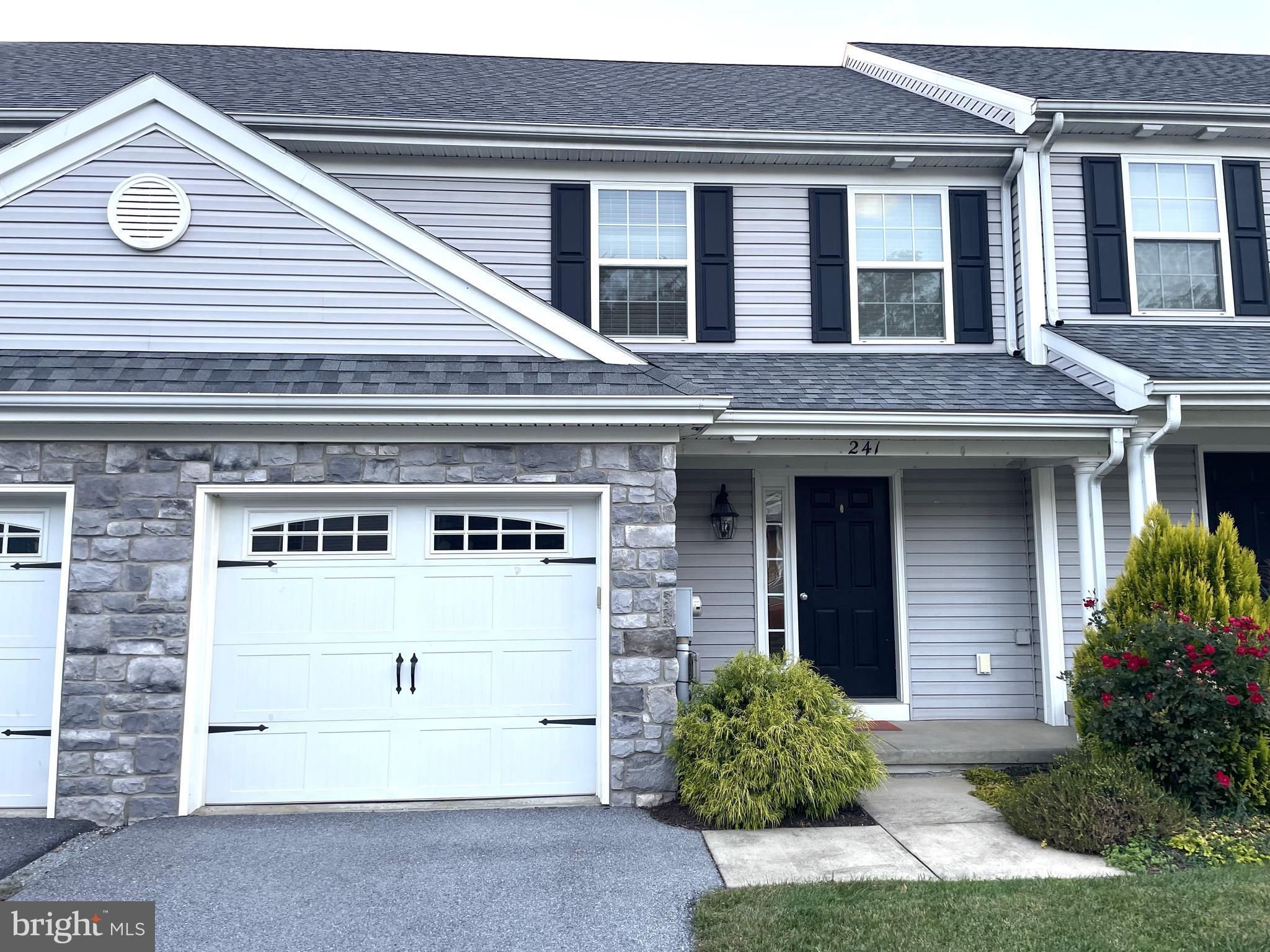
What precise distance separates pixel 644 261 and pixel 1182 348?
4.57m

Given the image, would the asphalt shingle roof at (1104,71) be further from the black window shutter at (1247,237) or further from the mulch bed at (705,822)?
the mulch bed at (705,822)

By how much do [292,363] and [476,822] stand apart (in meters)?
3.13

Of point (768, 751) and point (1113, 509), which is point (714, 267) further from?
point (768, 751)

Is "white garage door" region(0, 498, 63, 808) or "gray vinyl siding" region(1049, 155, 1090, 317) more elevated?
"gray vinyl siding" region(1049, 155, 1090, 317)

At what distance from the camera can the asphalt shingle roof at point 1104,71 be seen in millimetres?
8375

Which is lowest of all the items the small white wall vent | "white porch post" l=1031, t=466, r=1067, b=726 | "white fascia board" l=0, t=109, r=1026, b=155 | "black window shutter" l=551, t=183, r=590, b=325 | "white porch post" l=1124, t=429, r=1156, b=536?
"white porch post" l=1031, t=466, r=1067, b=726

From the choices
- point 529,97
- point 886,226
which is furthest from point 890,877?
point 529,97

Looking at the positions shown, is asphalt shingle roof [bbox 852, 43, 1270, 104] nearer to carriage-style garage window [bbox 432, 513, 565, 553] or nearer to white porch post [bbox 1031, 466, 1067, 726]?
white porch post [bbox 1031, 466, 1067, 726]

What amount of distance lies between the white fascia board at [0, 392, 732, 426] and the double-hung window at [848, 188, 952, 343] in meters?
3.01

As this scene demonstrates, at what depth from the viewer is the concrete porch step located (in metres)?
6.45

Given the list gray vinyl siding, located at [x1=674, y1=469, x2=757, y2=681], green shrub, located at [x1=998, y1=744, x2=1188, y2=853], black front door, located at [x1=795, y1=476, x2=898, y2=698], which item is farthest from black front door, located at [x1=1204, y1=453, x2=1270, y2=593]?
gray vinyl siding, located at [x1=674, y1=469, x2=757, y2=681]

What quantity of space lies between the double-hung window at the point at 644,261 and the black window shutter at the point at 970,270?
95.4 inches

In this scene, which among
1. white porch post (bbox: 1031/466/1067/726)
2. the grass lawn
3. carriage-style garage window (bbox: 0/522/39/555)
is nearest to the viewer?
the grass lawn

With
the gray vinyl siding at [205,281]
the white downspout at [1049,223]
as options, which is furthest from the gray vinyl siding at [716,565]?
the white downspout at [1049,223]
